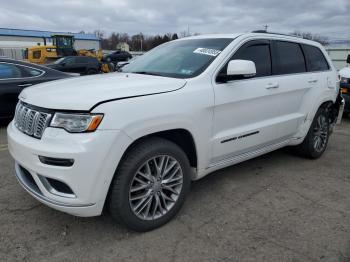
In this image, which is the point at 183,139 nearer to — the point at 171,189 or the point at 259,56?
the point at 171,189

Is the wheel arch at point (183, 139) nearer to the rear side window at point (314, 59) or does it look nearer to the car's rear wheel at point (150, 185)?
the car's rear wheel at point (150, 185)

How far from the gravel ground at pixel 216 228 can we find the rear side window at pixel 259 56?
139 cm

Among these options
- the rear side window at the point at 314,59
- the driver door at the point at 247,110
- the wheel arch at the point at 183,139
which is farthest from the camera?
the rear side window at the point at 314,59

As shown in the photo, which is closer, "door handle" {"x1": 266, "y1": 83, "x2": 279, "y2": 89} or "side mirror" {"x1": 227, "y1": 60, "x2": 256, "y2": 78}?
"side mirror" {"x1": 227, "y1": 60, "x2": 256, "y2": 78}

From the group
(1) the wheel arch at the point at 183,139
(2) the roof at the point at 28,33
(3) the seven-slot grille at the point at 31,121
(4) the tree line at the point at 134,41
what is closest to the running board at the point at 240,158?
(1) the wheel arch at the point at 183,139

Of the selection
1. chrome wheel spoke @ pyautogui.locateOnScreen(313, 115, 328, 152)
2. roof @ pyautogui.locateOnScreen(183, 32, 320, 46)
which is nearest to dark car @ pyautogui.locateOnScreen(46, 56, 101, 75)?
roof @ pyautogui.locateOnScreen(183, 32, 320, 46)

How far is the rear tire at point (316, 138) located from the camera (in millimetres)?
4523

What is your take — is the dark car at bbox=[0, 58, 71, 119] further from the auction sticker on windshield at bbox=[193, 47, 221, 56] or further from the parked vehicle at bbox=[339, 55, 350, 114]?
the parked vehicle at bbox=[339, 55, 350, 114]

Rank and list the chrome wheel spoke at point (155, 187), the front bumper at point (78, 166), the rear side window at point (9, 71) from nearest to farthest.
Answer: the front bumper at point (78, 166) → the chrome wheel spoke at point (155, 187) → the rear side window at point (9, 71)

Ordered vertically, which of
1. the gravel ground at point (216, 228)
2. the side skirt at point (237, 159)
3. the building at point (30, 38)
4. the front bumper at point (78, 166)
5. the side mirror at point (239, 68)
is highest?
the building at point (30, 38)

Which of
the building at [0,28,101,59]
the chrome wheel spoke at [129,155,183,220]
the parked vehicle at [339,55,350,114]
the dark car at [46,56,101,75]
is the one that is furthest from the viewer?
the building at [0,28,101,59]

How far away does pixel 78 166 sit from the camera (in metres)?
2.23

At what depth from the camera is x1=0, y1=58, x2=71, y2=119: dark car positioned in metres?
5.98

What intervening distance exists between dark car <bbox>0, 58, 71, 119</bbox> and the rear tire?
16.8ft
